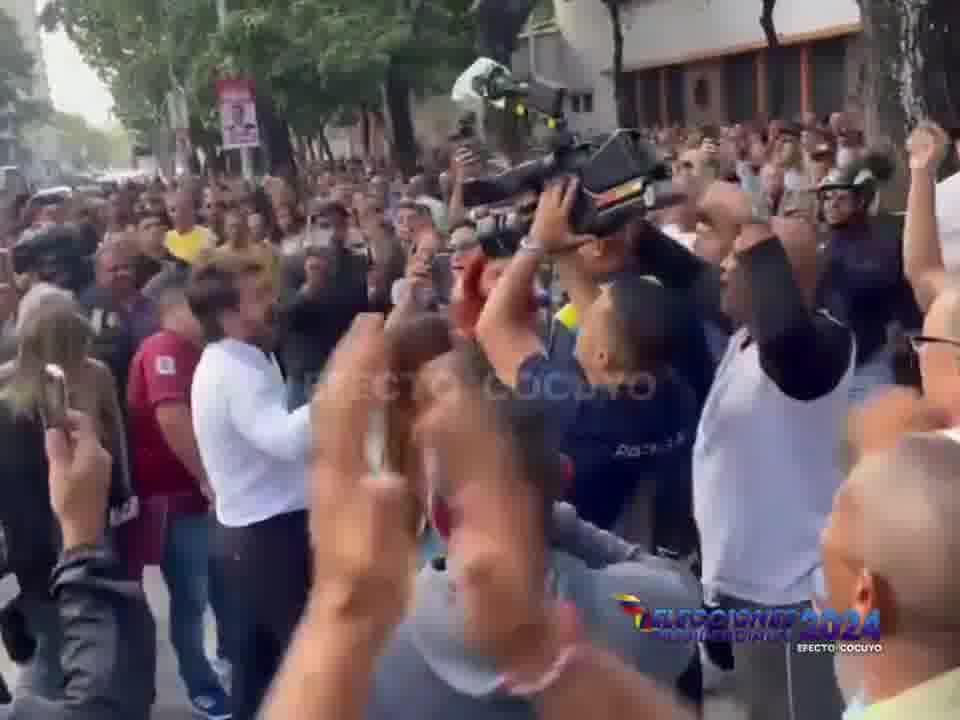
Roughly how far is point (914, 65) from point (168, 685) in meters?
4.66

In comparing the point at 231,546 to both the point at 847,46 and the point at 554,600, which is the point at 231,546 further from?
the point at 847,46

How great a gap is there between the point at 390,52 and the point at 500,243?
16.8m

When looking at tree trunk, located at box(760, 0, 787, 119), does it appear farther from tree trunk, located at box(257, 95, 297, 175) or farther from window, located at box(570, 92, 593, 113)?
tree trunk, located at box(257, 95, 297, 175)

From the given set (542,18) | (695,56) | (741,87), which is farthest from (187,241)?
(542,18)

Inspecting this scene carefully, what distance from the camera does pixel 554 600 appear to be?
1.71 m

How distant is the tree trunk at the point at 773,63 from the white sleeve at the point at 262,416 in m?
20.5

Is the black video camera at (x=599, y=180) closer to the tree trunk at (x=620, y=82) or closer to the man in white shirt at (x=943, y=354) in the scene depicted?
the man in white shirt at (x=943, y=354)

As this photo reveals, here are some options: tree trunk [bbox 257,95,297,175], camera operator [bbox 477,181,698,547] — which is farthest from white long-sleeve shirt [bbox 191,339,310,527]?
tree trunk [bbox 257,95,297,175]

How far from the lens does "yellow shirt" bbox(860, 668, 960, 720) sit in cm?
→ 150

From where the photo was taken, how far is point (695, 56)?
27531mm

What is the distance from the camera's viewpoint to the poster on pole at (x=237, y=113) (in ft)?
44.5

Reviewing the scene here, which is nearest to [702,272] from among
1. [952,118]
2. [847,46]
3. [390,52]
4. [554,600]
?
[554,600]

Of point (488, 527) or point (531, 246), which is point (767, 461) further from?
point (488, 527)

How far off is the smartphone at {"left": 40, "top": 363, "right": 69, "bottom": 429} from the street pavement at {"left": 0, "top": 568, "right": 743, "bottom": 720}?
170 centimetres
